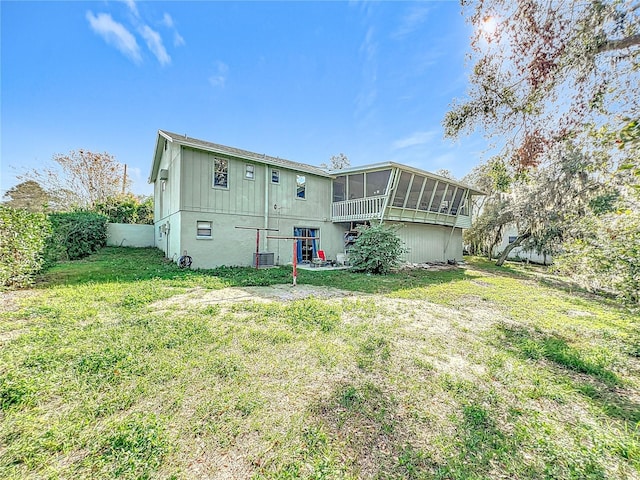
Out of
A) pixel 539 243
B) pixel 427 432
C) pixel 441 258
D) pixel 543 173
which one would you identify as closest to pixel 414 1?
pixel 427 432

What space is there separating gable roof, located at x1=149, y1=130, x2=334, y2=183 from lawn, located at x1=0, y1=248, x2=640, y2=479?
22.3 ft

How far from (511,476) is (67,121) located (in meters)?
24.3

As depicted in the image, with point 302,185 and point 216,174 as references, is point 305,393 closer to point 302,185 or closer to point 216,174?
point 216,174

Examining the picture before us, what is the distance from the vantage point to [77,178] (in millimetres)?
20453

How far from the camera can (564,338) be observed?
14.5 ft

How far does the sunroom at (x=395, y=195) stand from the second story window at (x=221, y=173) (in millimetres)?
5864

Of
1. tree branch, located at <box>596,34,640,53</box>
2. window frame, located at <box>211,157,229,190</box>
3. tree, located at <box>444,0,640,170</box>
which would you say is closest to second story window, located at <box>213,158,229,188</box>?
window frame, located at <box>211,157,229,190</box>

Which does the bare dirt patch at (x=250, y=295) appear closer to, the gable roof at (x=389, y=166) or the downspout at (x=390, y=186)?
the downspout at (x=390, y=186)

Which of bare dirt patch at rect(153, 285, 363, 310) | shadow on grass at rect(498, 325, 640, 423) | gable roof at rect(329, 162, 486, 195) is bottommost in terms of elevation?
shadow on grass at rect(498, 325, 640, 423)

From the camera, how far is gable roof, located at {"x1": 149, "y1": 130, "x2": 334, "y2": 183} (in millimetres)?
9953

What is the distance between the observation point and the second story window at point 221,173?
1063cm

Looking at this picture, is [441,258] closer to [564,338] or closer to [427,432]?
[564,338]

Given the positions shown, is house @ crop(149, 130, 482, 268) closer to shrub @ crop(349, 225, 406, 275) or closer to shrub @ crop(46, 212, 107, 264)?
shrub @ crop(349, 225, 406, 275)

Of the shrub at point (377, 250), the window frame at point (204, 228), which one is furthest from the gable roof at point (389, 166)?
the window frame at point (204, 228)
